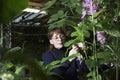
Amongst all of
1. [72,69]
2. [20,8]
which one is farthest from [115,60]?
[20,8]

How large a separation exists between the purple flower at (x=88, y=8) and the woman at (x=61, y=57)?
0.18 metres

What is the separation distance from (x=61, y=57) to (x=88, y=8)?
0.56 metres

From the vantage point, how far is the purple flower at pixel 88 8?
1.72 metres

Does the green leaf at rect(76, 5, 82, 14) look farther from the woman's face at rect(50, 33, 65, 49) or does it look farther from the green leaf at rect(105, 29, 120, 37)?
the woman's face at rect(50, 33, 65, 49)

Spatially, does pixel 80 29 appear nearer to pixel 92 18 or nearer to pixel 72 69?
pixel 92 18

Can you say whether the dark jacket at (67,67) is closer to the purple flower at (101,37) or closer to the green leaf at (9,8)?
the purple flower at (101,37)

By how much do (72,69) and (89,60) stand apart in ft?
1.96

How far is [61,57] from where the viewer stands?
2.26 meters

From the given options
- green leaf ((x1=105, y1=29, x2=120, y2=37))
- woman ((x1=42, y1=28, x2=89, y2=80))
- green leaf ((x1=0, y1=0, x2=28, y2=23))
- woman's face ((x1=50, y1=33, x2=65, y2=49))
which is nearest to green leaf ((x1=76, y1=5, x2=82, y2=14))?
woman ((x1=42, y1=28, x2=89, y2=80))

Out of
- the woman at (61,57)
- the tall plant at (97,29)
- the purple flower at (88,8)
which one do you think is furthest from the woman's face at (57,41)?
the purple flower at (88,8)

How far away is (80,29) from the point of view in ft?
5.23

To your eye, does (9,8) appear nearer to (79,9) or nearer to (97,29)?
(97,29)

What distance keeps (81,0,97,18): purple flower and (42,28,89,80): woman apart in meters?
0.18

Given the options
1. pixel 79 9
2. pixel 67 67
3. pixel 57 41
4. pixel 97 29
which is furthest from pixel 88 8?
pixel 57 41
